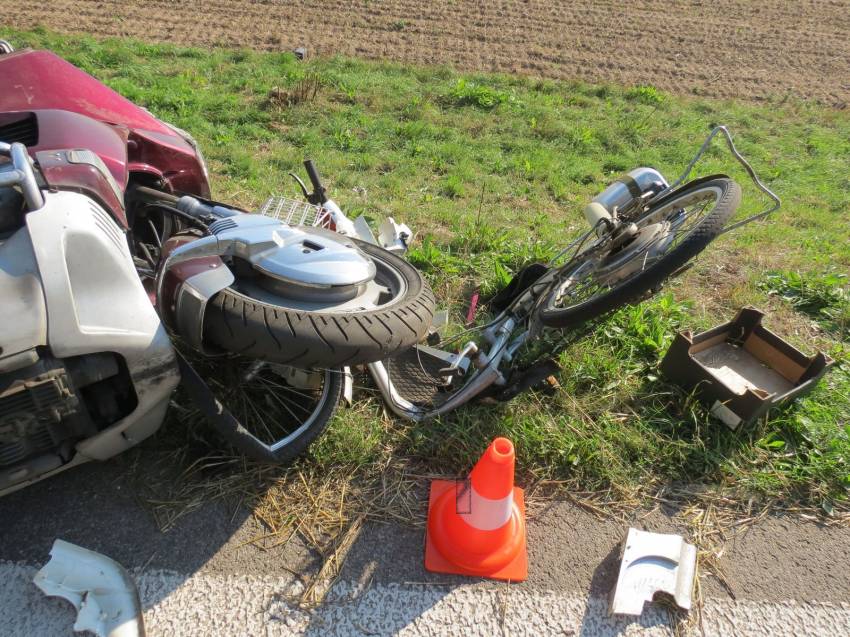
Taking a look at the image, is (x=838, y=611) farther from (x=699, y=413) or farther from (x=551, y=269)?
(x=551, y=269)

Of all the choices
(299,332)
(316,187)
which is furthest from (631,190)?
(299,332)

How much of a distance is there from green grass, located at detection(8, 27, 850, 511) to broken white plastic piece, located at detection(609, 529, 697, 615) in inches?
12.6

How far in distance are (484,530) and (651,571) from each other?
2.12 feet

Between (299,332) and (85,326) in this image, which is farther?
(299,332)

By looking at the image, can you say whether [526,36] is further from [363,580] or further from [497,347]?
[363,580]

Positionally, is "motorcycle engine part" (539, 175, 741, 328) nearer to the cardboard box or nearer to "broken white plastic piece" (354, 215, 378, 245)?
the cardboard box

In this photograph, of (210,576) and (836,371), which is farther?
(836,371)

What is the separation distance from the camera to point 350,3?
920 cm

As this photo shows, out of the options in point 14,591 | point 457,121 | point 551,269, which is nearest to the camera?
point 14,591

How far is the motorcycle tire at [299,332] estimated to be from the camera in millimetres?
1913

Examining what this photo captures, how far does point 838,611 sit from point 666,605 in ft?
2.23

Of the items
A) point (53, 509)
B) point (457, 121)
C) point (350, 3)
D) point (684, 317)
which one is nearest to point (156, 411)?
point (53, 509)

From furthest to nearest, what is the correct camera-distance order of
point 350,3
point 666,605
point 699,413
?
point 350,3 → point 699,413 → point 666,605

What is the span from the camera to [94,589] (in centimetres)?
190
